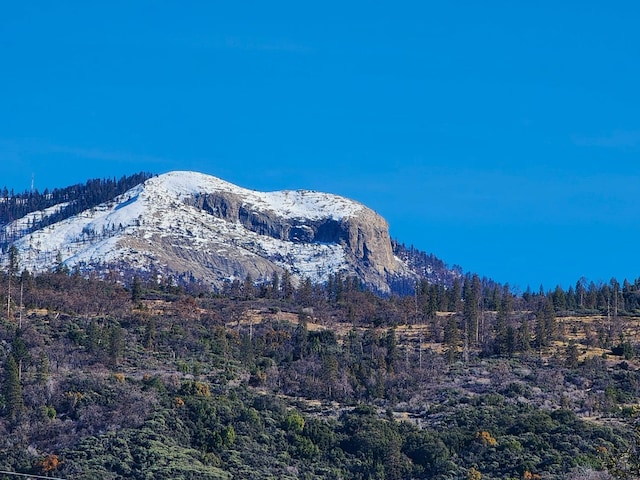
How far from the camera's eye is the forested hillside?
7156 centimetres

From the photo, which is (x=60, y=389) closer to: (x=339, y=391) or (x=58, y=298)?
(x=339, y=391)

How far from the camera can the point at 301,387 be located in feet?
300

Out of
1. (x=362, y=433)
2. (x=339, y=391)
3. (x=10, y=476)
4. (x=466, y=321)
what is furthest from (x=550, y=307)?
(x=10, y=476)

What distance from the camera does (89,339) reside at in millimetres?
93750

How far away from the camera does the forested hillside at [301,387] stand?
2817 inches

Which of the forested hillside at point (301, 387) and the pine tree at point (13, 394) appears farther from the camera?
the pine tree at point (13, 394)

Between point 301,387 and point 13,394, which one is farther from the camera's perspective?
point 301,387

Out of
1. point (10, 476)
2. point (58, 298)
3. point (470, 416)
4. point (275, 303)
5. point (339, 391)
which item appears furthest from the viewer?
point (275, 303)

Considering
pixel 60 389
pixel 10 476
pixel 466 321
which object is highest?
pixel 466 321

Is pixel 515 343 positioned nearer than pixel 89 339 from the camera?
No

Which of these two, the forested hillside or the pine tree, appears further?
the pine tree

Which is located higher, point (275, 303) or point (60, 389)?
point (275, 303)

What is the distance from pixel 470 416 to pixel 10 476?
110 ft

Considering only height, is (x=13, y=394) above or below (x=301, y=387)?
below
